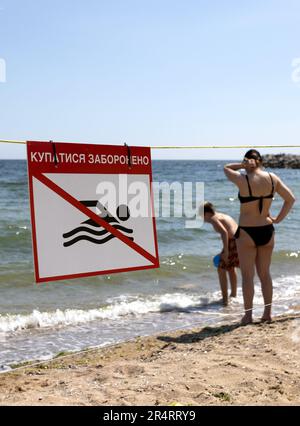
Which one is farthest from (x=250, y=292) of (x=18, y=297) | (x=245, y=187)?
(x=18, y=297)

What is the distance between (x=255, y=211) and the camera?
213 inches

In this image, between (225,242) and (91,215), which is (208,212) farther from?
(91,215)

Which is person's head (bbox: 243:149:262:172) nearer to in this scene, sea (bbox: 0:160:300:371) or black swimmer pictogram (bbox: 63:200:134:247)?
black swimmer pictogram (bbox: 63:200:134:247)

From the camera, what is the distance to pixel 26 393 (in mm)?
3957

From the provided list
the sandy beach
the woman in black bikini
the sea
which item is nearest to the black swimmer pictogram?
the sandy beach

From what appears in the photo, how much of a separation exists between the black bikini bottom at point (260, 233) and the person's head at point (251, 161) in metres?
0.61

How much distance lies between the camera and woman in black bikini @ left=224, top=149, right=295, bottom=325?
5309 mm

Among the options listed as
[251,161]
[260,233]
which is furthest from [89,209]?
[260,233]

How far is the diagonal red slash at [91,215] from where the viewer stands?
426 centimetres

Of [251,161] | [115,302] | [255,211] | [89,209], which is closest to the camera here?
[89,209]

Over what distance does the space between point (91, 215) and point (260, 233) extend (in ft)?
6.28
